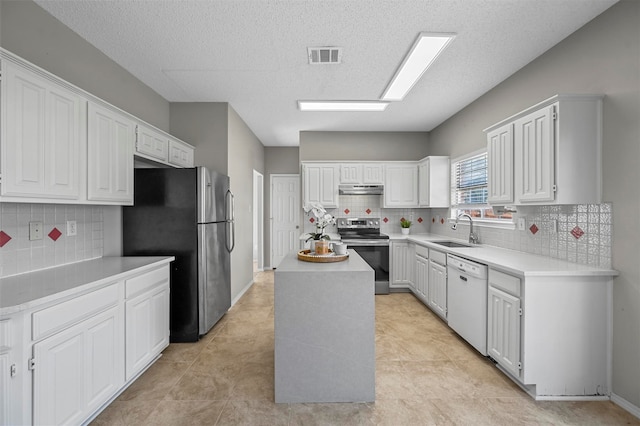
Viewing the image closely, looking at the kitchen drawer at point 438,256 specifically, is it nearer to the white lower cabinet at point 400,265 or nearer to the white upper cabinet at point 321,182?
the white lower cabinet at point 400,265

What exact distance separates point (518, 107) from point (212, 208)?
11.2 feet

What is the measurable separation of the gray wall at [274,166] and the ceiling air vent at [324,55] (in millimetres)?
3935

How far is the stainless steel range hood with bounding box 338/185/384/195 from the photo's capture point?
502 cm

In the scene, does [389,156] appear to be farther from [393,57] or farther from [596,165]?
[596,165]

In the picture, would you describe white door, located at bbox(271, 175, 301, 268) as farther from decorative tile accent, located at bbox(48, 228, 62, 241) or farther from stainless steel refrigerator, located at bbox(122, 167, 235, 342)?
decorative tile accent, located at bbox(48, 228, 62, 241)

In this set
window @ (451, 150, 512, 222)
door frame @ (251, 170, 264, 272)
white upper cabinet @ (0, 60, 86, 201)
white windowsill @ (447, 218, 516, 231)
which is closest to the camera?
white upper cabinet @ (0, 60, 86, 201)

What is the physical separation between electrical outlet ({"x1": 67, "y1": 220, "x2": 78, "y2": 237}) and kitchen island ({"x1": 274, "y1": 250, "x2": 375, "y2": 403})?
1.76 m

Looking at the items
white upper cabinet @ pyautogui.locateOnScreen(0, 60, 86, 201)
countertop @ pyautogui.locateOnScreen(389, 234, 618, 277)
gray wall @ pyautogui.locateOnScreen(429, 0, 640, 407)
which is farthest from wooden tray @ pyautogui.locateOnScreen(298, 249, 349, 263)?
gray wall @ pyautogui.locateOnScreen(429, 0, 640, 407)

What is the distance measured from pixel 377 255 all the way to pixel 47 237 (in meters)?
3.86

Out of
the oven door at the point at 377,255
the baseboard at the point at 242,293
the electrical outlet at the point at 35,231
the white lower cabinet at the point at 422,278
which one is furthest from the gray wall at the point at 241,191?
the white lower cabinet at the point at 422,278

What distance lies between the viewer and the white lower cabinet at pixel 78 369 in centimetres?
147

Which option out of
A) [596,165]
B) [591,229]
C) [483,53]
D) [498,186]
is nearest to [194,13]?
[483,53]

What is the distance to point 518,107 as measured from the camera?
Result: 2973 millimetres

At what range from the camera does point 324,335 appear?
2000mm
